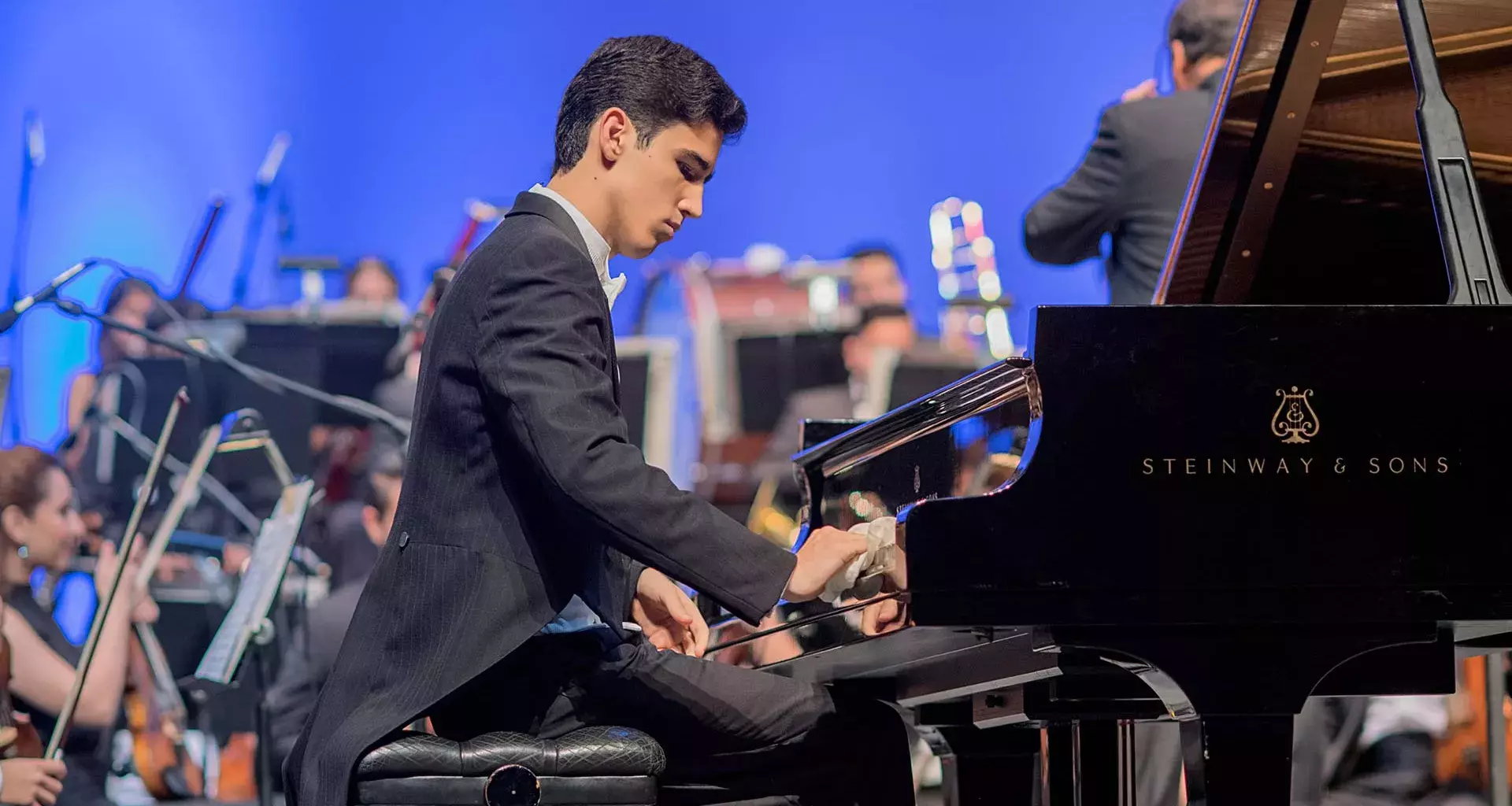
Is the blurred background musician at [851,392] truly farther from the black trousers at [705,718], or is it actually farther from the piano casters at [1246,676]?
the piano casters at [1246,676]

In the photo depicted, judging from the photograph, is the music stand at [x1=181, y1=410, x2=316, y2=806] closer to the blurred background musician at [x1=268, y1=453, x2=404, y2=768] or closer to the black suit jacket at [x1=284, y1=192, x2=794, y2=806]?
the blurred background musician at [x1=268, y1=453, x2=404, y2=768]

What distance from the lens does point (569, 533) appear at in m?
2.01

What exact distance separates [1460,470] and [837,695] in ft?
3.49

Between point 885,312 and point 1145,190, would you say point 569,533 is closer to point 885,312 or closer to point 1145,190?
point 1145,190

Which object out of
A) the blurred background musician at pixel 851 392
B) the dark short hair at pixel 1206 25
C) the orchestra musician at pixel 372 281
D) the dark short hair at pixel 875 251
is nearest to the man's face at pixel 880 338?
the blurred background musician at pixel 851 392

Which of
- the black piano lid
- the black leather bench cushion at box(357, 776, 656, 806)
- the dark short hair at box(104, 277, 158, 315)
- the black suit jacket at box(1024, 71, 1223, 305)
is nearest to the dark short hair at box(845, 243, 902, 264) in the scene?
the black suit jacket at box(1024, 71, 1223, 305)

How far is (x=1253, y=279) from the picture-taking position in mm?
2617

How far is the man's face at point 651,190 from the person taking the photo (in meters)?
2.16

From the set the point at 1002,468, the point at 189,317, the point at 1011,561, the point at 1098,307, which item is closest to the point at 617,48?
the point at 1098,307

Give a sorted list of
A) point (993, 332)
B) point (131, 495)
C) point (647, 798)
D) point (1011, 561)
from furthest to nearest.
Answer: point (993, 332), point (131, 495), point (647, 798), point (1011, 561)

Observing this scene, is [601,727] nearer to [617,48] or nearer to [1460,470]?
[617,48]

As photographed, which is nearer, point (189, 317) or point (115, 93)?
point (189, 317)

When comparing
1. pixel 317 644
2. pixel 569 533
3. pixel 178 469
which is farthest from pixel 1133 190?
pixel 178 469

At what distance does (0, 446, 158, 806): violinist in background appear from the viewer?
4.18 meters
